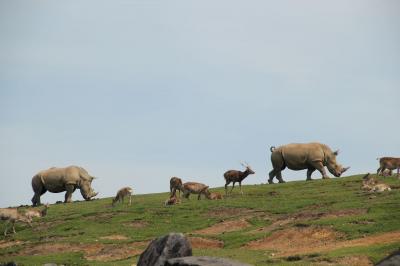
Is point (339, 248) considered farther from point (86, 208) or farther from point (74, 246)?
point (86, 208)

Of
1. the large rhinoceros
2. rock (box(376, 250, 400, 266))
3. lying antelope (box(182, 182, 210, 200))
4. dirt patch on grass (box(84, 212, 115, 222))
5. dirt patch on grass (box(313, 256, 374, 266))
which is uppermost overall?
the large rhinoceros

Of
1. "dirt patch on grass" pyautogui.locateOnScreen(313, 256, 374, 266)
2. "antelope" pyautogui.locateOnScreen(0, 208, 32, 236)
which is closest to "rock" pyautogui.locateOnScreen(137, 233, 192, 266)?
"dirt patch on grass" pyautogui.locateOnScreen(313, 256, 374, 266)

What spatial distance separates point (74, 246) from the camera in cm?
3419

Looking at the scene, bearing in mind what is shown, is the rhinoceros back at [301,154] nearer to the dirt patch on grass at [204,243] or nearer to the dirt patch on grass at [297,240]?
the dirt patch on grass at [297,240]

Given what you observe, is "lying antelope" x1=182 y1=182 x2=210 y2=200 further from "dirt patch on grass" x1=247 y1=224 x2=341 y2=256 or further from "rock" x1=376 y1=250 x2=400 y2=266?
"rock" x1=376 y1=250 x2=400 y2=266

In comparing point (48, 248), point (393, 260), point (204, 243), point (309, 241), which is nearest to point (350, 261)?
point (393, 260)

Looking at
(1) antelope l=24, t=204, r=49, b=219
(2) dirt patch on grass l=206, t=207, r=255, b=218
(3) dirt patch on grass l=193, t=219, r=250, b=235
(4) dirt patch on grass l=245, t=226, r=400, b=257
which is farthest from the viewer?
(1) antelope l=24, t=204, r=49, b=219

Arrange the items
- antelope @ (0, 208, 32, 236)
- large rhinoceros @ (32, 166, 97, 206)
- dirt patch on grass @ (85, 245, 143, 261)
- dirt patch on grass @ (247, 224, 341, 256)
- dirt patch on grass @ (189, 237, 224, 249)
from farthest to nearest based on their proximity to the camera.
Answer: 1. large rhinoceros @ (32, 166, 97, 206)
2. antelope @ (0, 208, 32, 236)
3. dirt patch on grass @ (189, 237, 224, 249)
4. dirt patch on grass @ (85, 245, 143, 261)
5. dirt patch on grass @ (247, 224, 341, 256)

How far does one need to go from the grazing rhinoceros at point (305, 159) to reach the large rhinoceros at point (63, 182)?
13.7 m

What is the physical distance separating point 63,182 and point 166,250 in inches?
1461

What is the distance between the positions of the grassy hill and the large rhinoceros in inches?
432

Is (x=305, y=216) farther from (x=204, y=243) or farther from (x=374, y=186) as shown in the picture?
(x=374, y=186)

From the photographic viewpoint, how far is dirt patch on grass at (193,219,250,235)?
35.5 metres

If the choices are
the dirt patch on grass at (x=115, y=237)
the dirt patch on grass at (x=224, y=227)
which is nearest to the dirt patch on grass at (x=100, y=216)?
the dirt patch on grass at (x=115, y=237)
